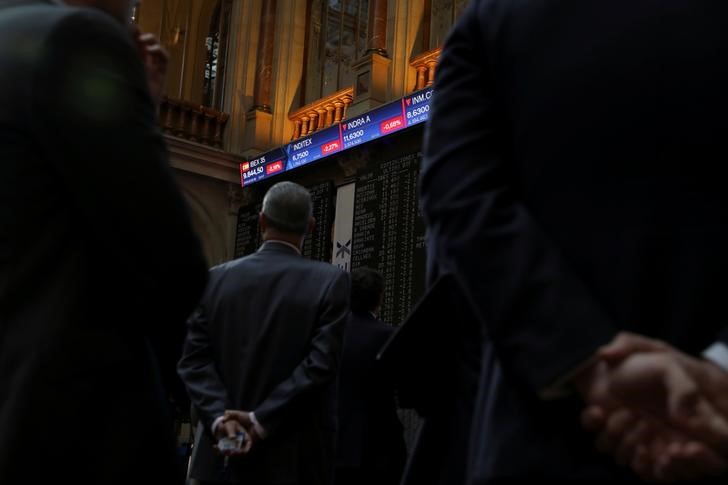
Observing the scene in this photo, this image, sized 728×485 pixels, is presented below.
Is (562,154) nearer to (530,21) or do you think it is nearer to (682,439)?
(530,21)

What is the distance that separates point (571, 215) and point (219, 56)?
41.2 ft

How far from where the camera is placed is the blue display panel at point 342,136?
8117 mm

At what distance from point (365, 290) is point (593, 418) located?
10.3ft

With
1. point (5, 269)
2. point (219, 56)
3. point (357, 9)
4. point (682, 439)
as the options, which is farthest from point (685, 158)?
point (219, 56)

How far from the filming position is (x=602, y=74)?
1.02 m

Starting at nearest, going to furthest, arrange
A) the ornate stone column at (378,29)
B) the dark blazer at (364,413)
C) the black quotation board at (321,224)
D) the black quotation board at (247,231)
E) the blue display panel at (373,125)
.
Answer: the dark blazer at (364,413)
the blue display panel at (373,125)
the black quotation board at (321,224)
the ornate stone column at (378,29)
the black quotation board at (247,231)

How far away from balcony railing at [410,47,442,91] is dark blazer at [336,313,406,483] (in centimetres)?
537

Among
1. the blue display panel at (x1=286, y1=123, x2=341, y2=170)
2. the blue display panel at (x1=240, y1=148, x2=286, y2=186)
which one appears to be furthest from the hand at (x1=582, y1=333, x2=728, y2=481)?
the blue display panel at (x1=240, y1=148, x2=286, y2=186)

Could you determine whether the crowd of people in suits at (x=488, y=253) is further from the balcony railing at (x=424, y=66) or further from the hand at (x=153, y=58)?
the balcony railing at (x=424, y=66)

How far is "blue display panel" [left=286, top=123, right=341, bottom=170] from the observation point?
364 inches

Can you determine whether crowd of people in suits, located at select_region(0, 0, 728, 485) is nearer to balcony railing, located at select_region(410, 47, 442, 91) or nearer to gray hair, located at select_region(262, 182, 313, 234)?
gray hair, located at select_region(262, 182, 313, 234)

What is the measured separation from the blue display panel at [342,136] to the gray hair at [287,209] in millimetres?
4711

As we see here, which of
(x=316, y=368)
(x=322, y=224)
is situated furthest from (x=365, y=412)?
(x=322, y=224)

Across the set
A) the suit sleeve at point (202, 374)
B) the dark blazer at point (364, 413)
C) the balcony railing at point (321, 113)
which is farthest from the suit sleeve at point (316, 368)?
the balcony railing at point (321, 113)
